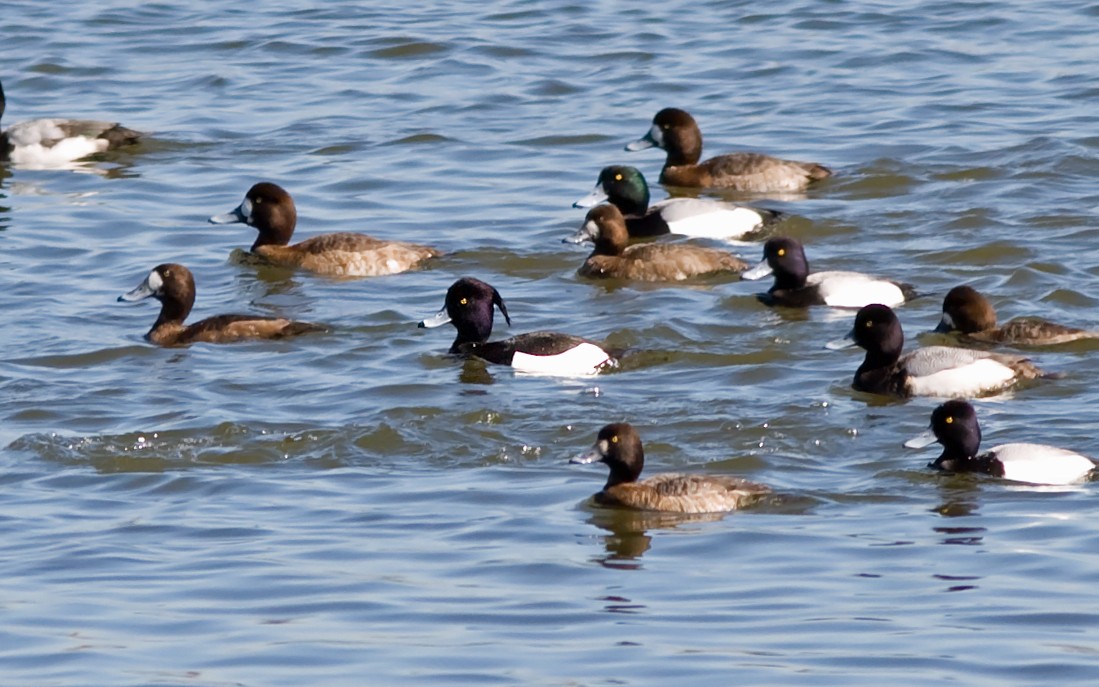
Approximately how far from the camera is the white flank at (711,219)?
16578 mm

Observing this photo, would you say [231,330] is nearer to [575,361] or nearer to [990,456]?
[575,361]

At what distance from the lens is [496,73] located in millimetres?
22625

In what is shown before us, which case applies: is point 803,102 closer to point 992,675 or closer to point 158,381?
point 158,381

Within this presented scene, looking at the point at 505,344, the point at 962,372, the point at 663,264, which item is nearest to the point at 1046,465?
the point at 962,372

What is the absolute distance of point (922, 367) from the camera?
12320 mm

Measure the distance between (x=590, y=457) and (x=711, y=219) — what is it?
6690mm

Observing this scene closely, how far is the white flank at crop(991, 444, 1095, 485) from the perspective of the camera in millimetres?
10109

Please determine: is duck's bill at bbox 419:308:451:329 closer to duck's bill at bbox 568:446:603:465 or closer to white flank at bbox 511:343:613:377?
white flank at bbox 511:343:613:377

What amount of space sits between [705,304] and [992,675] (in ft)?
23.8

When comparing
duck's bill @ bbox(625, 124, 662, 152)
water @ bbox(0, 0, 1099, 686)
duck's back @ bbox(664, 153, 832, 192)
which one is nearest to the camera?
water @ bbox(0, 0, 1099, 686)

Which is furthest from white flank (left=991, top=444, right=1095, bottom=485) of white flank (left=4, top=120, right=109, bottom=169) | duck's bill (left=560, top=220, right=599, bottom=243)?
white flank (left=4, top=120, right=109, bottom=169)

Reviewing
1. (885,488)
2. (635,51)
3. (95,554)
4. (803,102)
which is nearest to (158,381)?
(95,554)

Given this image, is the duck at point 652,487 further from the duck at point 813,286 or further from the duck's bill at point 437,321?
the duck at point 813,286

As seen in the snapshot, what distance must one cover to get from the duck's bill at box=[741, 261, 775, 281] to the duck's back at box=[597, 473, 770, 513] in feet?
15.6
